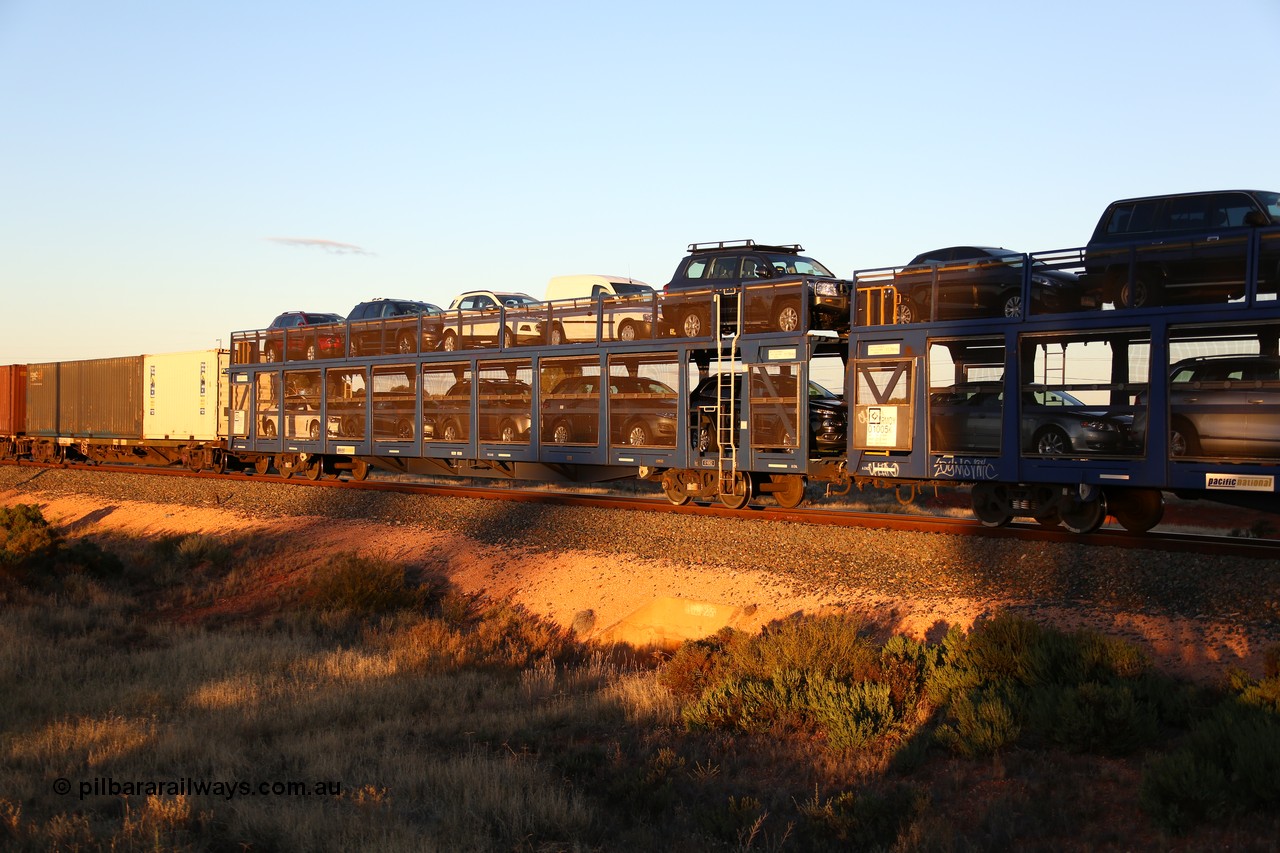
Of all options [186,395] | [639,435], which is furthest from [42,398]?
[639,435]

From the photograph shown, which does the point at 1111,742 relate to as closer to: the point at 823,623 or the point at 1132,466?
the point at 823,623

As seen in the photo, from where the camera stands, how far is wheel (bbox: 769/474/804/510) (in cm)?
1895

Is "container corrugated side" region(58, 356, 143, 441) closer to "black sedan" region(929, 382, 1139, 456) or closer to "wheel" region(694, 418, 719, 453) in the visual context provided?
"wheel" region(694, 418, 719, 453)

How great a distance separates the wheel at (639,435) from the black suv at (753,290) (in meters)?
1.82

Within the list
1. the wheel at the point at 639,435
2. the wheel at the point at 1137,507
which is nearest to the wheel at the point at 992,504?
the wheel at the point at 1137,507

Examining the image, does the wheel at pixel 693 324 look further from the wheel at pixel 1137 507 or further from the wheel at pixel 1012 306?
the wheel at pixel 1137 507

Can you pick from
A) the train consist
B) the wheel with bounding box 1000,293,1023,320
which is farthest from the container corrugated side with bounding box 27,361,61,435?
the wheel with bounding box 1000,293,1023,320

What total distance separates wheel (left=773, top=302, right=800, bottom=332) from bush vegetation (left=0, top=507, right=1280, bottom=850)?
20.8 feet

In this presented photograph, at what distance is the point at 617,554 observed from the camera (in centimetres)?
1684

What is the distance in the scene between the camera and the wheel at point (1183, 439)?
13.3 m

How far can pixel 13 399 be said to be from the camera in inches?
1601

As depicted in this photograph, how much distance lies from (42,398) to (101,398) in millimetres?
4963

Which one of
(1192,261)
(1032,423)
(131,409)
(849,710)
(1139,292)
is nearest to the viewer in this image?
(849,710)

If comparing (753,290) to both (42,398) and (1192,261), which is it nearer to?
(1192,261)
